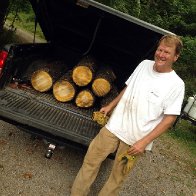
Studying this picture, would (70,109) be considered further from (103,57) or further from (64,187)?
(103,57)

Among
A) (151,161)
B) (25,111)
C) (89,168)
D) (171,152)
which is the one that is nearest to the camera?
(89,168)

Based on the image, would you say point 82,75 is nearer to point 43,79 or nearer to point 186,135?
point 43,79

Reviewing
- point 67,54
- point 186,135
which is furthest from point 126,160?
point 186,135

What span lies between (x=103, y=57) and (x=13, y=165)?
9.97 ft

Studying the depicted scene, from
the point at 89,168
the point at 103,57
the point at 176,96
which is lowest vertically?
the point at 89,168

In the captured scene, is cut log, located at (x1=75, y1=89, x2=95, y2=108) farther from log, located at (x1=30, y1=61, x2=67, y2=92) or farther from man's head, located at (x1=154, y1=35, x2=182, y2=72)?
man's head, located at (x1=154, y1=35, x2=182, y2=72)

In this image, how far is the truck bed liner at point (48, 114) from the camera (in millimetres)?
4555

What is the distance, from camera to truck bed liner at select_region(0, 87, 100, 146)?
14.9ft

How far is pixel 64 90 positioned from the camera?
18.3 ft

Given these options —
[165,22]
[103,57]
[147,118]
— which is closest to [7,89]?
[147,118]

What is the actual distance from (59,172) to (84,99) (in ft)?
3.65

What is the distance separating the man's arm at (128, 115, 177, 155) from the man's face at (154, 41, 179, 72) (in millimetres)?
505

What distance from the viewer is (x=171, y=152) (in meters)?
8.22

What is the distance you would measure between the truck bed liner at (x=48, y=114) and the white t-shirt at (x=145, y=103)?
0.68 meters
